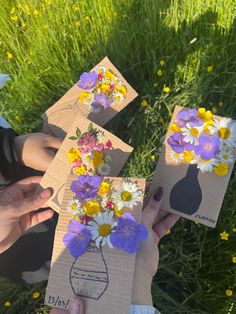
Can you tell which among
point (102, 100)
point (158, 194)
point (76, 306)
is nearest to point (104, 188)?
point (158, 194)

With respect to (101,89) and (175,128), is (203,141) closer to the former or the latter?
(175,128)

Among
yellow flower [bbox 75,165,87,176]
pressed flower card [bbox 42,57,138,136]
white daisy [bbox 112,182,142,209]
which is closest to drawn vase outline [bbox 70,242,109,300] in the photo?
white daisy [bbox 112,182,142,209]

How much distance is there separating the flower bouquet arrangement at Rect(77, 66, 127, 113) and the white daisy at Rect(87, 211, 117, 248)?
423 millimetres

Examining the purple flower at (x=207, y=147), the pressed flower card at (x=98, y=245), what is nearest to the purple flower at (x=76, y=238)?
the pressed flower card at (x=98, y=245)

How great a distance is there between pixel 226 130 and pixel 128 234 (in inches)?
14.4

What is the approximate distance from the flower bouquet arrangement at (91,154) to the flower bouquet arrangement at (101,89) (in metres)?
0.17

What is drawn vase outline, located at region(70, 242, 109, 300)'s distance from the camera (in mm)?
666

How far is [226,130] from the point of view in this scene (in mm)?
800

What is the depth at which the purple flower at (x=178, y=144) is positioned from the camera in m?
0.81

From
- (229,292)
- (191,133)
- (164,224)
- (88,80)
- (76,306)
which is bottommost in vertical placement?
(229,292)

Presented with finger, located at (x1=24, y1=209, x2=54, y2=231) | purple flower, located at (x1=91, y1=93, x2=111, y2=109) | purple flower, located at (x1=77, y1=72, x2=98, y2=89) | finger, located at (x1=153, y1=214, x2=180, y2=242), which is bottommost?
finger, located at (x1=153, y1=214, x2=180, y2=242)

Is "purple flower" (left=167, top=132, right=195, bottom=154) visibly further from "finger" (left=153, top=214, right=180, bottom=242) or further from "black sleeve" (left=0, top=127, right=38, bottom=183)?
"black sleeve" (left=0, top=127, right=38, bottom=183)

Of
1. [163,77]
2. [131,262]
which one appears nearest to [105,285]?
[131,262]

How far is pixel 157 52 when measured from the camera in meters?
1.32
